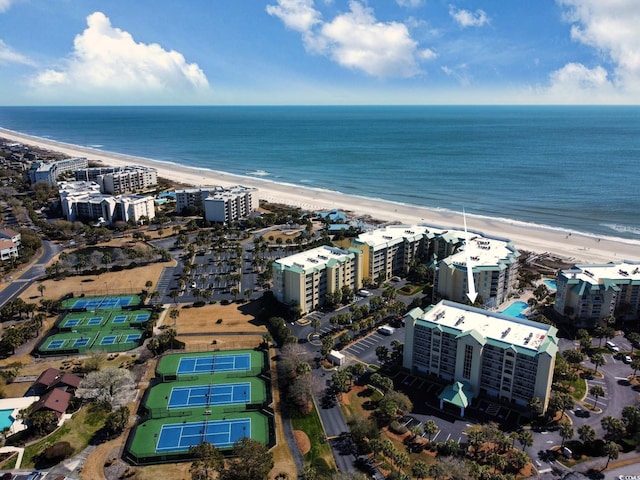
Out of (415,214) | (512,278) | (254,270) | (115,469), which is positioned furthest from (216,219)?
(115,469)

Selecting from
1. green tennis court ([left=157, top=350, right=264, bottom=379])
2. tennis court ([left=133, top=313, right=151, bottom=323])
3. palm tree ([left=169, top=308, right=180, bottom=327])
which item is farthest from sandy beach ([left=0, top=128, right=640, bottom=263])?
tennis court ([left=133, top=313, right=151, bottom=323])

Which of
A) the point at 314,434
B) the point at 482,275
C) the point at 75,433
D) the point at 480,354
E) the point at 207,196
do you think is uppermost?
the point at 207,196

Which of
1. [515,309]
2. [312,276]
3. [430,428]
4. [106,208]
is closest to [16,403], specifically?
[312,276]

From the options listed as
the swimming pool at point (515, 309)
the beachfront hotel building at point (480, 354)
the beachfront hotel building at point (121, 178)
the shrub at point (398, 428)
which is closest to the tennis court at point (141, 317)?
the beachfront hotel building at point (480, 354)

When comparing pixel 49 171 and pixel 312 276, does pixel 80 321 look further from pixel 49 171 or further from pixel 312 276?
pixel 49 171

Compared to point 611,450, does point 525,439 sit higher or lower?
lower

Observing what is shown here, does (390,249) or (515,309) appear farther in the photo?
(390,249)

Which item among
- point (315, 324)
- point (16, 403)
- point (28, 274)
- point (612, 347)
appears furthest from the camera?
point (28, 274)

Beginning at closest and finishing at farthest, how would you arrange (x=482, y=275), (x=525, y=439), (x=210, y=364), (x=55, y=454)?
(x=55, y=454)
(x=525, y=439)
(x=210, y=364)
(x=482, y=275)
